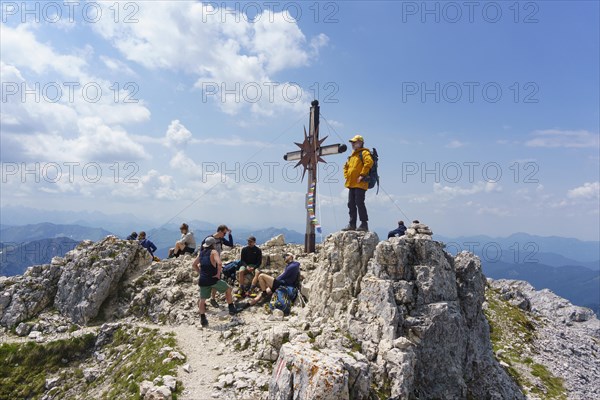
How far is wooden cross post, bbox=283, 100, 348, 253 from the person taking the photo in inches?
Answer: 856

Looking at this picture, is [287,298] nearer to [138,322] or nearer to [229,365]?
[229,365]

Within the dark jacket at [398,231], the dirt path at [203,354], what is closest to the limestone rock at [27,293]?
the dirt path at [203,354]

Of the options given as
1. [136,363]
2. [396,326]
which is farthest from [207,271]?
[396,326]

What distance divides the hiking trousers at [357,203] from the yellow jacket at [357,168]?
223 millimetres

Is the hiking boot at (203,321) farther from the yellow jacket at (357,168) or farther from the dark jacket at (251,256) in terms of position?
the yellow jacket at (357,168)

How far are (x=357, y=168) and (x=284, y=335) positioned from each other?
24.5ft

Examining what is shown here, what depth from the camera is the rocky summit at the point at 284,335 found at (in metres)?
10.2

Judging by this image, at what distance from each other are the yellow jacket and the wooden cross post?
6.32 m

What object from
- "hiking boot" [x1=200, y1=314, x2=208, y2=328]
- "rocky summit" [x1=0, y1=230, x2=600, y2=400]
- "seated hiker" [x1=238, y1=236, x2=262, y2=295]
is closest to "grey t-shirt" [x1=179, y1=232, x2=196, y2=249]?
"rocky summit" [x1=0, y1=230, x2=600, y2=400]

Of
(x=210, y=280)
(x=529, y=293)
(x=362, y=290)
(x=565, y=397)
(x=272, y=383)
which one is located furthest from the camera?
(x=529, y=293)

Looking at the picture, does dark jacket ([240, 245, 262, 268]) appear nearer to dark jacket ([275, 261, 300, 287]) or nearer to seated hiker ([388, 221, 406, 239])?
dark jacket ([275, 261, 300, 287])

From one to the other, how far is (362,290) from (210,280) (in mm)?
6514

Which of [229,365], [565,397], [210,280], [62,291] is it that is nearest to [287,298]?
[210,280]

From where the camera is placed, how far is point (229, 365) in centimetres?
1129
